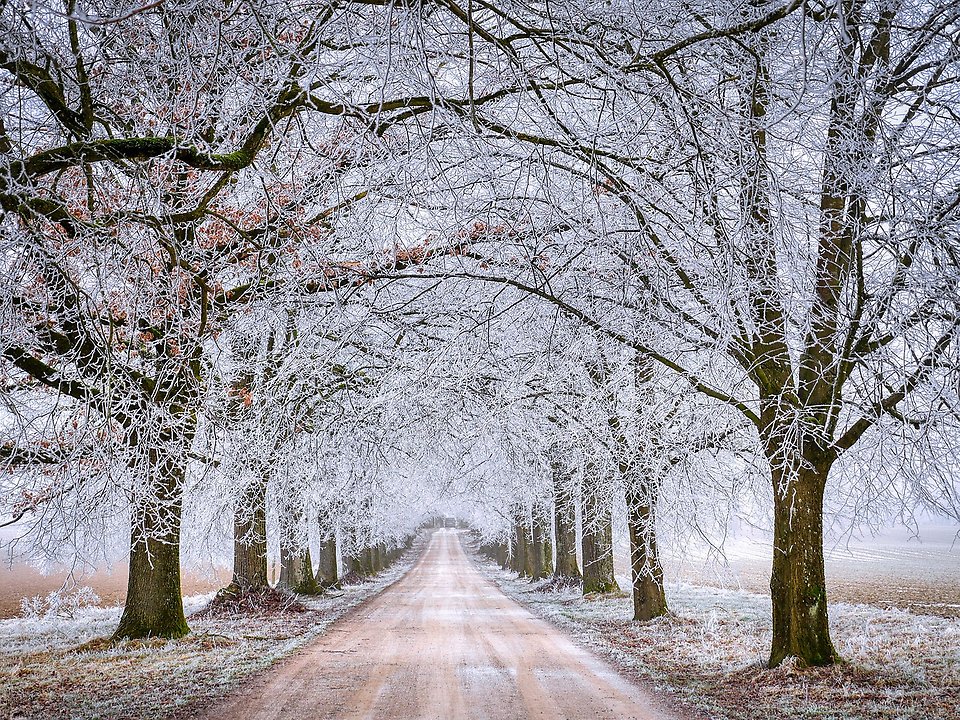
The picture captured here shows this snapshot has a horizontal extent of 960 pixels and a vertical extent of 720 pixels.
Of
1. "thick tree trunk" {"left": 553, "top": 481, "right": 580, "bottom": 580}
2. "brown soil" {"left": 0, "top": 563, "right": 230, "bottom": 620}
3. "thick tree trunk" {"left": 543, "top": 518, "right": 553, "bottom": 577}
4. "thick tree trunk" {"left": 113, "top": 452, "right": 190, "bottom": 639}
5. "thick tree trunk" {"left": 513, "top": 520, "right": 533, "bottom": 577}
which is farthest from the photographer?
"thick tree trunk" {"left": 513, "top": 520, "right": 533, "bottom": 577}

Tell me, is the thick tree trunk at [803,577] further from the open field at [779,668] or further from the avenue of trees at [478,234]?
the open field at [779,668]

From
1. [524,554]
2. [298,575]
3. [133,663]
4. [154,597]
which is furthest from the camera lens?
[524,554]

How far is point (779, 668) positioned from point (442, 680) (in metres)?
4.18

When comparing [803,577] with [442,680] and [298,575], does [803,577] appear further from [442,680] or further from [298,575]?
[298,575]

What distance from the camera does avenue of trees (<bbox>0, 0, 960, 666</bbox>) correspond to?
513cm

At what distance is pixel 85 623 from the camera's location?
637 inches

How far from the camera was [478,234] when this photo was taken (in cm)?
974

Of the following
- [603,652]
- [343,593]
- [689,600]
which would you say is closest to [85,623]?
[343,593]

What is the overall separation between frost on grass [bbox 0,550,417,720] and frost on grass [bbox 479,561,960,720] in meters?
5.42

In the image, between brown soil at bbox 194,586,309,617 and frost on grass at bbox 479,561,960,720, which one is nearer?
frost on grass at bbox 479,561,960,720

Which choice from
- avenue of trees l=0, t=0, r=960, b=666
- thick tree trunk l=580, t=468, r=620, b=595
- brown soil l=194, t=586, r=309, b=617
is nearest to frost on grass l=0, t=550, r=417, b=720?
brown soil l=194, t=586, r=309, b=617

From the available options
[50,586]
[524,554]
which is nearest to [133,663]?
[50,586]

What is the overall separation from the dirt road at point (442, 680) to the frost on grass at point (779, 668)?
0.70m

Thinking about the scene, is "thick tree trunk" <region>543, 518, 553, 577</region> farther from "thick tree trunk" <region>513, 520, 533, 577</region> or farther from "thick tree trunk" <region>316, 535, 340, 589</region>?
"thick tree trunk" <region>316, 535, 340, 589</region>
